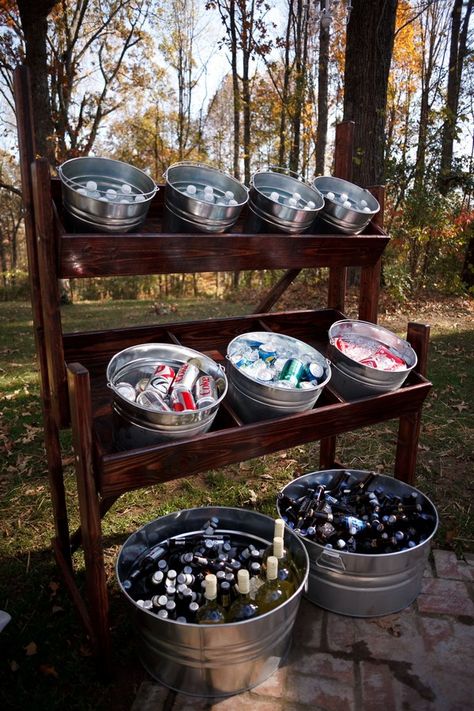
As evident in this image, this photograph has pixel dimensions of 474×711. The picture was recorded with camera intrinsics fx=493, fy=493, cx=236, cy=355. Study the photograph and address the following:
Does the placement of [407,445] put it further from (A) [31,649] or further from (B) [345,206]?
(A) [31,649]

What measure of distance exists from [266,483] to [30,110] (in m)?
2.72

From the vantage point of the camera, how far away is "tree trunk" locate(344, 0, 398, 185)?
23.5 feet

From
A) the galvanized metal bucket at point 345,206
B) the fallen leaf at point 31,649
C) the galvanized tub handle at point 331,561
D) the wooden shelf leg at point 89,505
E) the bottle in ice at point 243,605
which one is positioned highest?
the galvanized metal bucket at point 345,206

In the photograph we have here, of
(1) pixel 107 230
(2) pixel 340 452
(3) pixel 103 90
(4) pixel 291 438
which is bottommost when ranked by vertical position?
(2) pixel 340 452

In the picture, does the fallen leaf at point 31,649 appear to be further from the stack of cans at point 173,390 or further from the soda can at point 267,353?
the soda can at point 267,353

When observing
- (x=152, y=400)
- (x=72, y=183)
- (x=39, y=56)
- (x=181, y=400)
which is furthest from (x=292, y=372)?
(x=39, y=56)

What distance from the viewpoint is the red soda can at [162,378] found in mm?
1944

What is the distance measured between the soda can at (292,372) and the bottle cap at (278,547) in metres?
0.66

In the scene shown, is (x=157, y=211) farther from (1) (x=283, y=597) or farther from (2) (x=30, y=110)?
(1) (x=283, y=597)

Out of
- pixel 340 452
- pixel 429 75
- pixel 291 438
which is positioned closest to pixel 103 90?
pixel 429 75

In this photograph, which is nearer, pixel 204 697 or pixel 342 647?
pixel 204 697

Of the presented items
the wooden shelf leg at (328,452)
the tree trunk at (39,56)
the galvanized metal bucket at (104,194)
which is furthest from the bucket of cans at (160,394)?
the tree trunk at (39,56)

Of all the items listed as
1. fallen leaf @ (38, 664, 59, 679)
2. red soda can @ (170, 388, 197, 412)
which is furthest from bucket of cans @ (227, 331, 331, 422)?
fallen leaf @ (38, 664, 59, 679)

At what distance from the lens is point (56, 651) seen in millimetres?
2188
